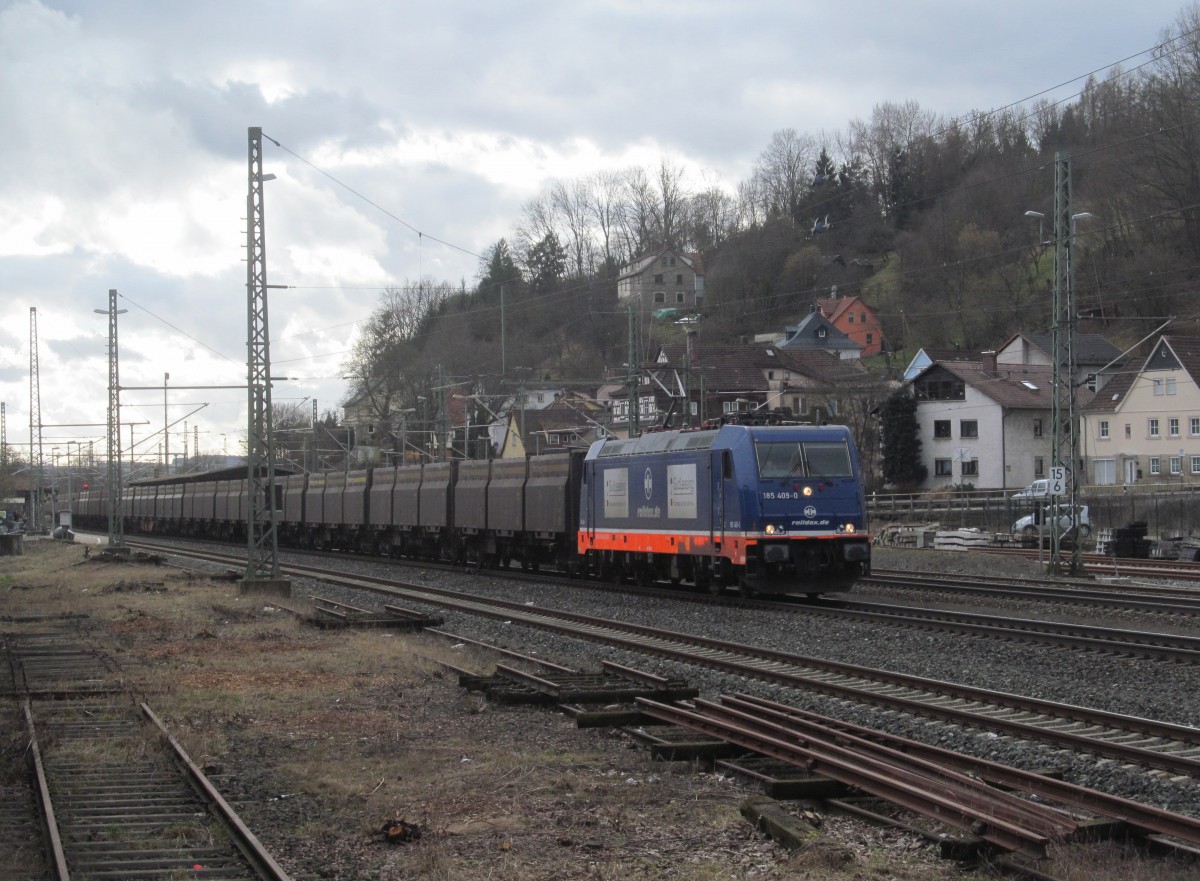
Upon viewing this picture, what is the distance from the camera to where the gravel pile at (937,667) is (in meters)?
9.20

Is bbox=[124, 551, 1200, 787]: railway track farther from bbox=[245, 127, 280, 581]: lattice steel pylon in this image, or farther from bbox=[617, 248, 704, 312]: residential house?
bbox=[617, 248, 704, 312]: residential house

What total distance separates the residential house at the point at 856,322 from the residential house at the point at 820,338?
1869 millimetres

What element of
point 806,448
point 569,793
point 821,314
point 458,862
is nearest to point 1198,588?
point 806,448

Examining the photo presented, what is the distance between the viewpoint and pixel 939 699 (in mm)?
11859

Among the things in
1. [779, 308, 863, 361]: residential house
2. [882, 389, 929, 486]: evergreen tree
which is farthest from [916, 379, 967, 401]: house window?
[779, 308, 863, 361]: residential house

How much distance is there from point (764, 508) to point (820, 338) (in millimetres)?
88993

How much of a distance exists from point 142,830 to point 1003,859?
5.18m

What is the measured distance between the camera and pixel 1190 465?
6041 centimetres

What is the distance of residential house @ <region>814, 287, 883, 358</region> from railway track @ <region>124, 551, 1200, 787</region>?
96103 mm

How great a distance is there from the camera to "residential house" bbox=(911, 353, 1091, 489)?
6762 cm

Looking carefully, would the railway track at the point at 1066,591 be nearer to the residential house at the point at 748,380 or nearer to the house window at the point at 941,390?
the residential house at the point at 748,380

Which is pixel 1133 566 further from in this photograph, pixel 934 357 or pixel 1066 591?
pixel 934 357

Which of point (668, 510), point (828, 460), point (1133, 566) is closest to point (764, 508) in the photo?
point (828, 460)

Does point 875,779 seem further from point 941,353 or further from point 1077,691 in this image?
point 941,353
